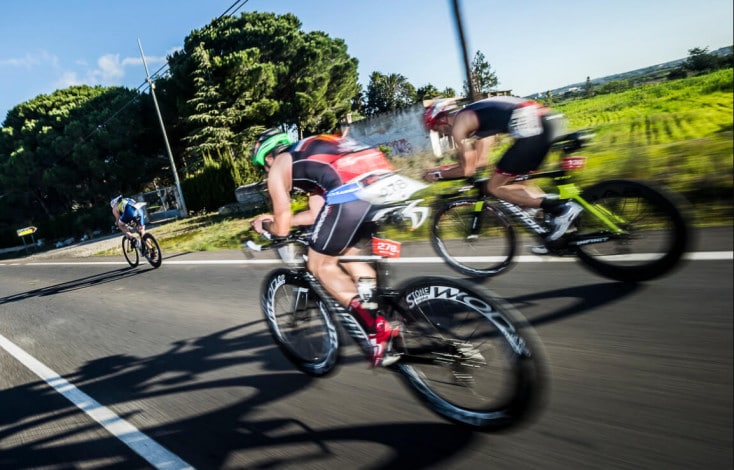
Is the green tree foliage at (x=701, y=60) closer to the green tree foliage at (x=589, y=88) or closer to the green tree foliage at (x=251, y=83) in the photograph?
the green tree foliage at (x=589, y=88)

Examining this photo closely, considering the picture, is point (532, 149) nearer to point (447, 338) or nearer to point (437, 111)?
point (437, 111)

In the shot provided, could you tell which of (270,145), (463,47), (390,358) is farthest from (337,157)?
(463,47)

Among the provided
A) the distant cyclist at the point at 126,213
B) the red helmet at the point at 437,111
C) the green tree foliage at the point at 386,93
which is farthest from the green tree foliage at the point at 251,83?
the green tree foliage at the point at 386,93

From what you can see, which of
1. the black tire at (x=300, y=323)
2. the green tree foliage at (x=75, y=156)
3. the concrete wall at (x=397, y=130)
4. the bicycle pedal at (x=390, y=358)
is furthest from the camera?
the green tree foliage at (x=75, y=156)

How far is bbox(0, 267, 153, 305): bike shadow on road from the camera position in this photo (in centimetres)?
972

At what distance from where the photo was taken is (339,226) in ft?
8.95

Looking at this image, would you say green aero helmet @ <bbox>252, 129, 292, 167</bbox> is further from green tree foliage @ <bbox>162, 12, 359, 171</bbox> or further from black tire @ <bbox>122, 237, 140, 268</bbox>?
green tree foliage @ <bbox>162, 12, 359, 171</bbox>

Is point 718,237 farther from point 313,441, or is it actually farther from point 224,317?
point 224,317

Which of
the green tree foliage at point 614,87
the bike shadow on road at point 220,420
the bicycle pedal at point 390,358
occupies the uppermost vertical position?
the green tree foliage at point 614,87

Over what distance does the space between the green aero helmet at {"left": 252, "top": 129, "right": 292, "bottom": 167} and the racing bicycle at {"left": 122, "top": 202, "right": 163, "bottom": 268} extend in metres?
7.96

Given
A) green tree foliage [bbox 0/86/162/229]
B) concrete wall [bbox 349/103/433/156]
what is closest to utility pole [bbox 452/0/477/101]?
concrete wall [bbox 349/103/433/156]

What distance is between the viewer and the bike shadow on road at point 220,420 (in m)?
2.38

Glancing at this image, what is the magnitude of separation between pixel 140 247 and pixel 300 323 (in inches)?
337

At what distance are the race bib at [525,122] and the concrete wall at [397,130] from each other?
2381 cm
